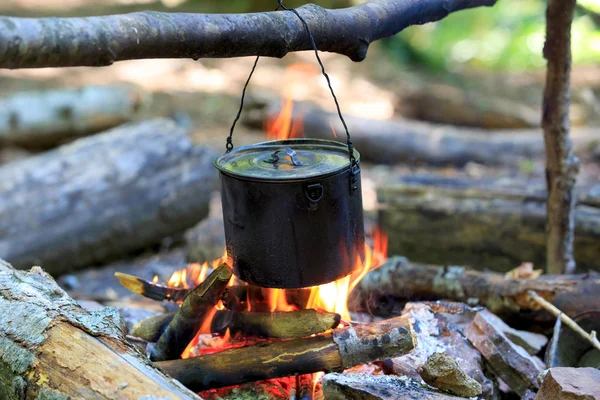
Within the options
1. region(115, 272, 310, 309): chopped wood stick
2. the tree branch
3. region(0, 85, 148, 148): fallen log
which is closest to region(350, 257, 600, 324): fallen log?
region(115, 272, 310, 309): chopped wood stick

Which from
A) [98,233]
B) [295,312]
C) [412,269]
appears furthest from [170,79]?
[295,312]

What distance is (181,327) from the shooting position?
3.08m

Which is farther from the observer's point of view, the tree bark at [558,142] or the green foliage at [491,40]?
the green foliage at [491,40]

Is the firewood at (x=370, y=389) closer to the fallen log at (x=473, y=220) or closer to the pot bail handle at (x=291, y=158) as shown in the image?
the pot bail handle at (x=291, y=158)

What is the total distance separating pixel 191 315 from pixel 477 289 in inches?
70.4

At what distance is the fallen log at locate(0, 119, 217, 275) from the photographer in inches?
213

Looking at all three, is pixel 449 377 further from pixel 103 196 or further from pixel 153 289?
pixel 103 196

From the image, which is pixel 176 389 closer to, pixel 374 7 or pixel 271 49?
pixel 271 49

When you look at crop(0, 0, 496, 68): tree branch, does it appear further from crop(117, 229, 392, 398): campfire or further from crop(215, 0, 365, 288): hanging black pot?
crop(117, 229, 392, 398): campfire

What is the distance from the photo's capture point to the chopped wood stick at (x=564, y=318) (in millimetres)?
3202

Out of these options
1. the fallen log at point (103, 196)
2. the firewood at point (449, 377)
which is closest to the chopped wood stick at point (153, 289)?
the firewood at point (449, 377)

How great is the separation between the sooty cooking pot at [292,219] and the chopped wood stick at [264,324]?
9.9 inches

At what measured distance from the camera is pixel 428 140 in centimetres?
808

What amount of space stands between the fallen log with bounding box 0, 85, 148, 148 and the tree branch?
237 inches
